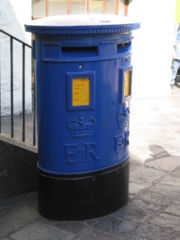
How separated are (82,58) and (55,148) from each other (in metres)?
0.72

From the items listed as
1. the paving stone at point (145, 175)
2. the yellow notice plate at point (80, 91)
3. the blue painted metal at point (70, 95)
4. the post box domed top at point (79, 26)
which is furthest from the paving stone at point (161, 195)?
the post box domed top at point (79, 26)

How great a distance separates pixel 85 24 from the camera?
3.58 metres

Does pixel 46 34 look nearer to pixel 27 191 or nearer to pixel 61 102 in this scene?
pixel 61 102

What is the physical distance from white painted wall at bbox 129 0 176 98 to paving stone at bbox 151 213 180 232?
183 inches

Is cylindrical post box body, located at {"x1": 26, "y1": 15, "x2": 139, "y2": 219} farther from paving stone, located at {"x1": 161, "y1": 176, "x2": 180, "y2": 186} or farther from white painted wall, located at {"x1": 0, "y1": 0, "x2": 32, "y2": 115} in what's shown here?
white painted wall, located at {"x1": 0, "y1": 0, "x2": 32, "y2": 115}

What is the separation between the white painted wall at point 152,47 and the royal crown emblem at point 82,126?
4775 mm

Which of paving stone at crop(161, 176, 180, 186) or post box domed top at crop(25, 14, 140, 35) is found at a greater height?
post box domed top at crop(25, 14, 140, 35)

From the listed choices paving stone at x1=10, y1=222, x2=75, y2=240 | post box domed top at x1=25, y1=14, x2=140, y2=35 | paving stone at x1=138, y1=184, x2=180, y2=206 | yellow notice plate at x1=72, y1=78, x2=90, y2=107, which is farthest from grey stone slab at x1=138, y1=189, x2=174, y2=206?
post box domed top at x1=25, y1=14, x2=140, y2=35

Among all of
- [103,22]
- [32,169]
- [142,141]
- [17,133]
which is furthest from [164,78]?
[103,22]

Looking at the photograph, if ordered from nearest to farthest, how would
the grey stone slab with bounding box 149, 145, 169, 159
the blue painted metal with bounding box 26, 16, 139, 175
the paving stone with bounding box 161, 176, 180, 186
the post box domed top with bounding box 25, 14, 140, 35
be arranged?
the post box domed top with bounding box 25, 14, 140, 35, the blue painted metal with bounding box 26, 16, 139, 175, the paving stone with bounding box 161, 176, 180, 186, the grey stone slab with bounding box 149, 145, 169, 159

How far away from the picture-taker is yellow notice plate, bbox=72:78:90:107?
3688 mm

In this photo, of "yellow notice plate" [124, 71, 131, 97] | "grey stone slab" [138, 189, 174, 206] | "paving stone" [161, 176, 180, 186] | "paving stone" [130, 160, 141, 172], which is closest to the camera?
"yellow notice plate" [124, 71, 131, 97]

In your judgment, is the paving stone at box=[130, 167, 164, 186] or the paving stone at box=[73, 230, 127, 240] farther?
the paving stone at box=[130, 167, 164, 186]

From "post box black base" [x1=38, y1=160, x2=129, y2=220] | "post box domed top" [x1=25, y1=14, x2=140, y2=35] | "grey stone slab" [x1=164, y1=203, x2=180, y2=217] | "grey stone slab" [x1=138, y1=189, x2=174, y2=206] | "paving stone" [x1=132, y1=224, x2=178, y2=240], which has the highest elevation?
"post box domed top" [x1=25, y1=14, x2=140, y2=35]
